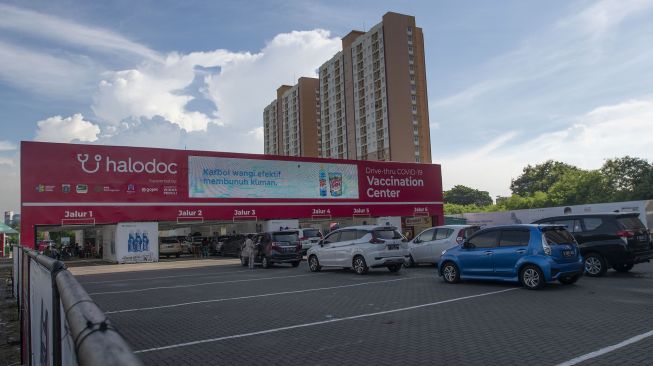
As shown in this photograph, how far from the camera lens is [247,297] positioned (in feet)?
38.9

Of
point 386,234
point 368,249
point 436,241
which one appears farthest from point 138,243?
point 436,241

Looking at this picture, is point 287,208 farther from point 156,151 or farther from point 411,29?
point 411,29

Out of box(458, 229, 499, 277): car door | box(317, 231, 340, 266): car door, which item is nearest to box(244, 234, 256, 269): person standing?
box(317, 231, 340, 266): car door

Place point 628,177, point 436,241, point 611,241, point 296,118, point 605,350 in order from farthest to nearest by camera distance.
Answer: point 296,118
point 628,177
point 436,241
point 611,241
point 605,350

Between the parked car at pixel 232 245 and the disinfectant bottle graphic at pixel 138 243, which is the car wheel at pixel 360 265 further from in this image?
the disinfectant bottle graphic at pixel 138 243

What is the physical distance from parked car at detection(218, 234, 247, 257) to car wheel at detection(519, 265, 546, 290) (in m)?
22.3

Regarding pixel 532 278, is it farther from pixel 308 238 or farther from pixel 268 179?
pixel 268 179

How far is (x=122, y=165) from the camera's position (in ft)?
101

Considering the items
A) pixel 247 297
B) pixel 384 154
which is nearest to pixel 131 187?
pixel 247 297

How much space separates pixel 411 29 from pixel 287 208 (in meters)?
68.0

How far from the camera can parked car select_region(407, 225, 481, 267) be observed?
58.1ft

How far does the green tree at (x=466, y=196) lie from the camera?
130m

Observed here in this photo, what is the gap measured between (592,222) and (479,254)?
402 centimetres

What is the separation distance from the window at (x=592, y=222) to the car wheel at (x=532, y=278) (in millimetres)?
3774
